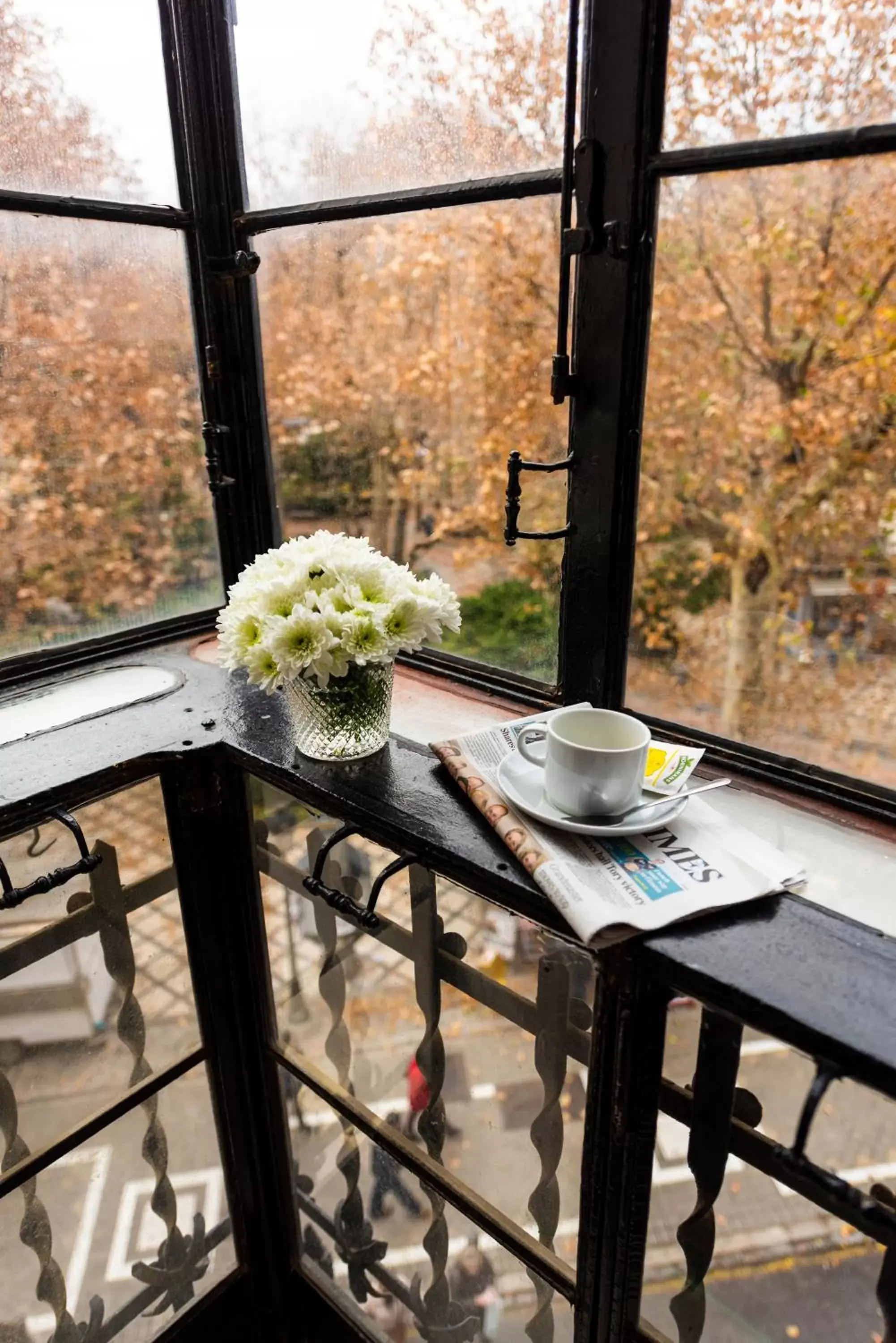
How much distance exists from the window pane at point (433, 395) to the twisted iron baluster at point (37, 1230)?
0.89 m

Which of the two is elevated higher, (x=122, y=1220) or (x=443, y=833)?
(x=443, y=833)

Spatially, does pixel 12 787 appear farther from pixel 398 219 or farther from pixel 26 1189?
pixel 398 219

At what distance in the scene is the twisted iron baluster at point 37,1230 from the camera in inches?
45.4

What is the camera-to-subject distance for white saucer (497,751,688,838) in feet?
2.68

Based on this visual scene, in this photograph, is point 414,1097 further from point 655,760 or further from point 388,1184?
point 655,760

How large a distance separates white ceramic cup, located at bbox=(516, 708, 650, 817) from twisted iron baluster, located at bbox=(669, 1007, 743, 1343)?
205 mm

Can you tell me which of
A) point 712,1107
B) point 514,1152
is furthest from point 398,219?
Answer: point 514,1152

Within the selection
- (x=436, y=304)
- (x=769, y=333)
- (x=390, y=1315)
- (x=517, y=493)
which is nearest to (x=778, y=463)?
(x=769, y=333)

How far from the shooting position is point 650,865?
80 centimetres

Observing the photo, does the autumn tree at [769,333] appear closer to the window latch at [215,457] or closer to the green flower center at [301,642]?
the green flower center at [301,642]

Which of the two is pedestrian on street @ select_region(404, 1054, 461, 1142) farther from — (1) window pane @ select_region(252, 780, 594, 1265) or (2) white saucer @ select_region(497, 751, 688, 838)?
(2) white saucer @ select_region(497, 751, 688, 838)

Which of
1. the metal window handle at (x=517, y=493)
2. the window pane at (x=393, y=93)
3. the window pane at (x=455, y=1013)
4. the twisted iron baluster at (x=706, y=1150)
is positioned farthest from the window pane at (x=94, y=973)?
the window pane at (x=393, y=93)

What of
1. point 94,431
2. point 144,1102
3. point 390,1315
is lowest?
point 390,1315

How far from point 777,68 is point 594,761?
26.9 inches
